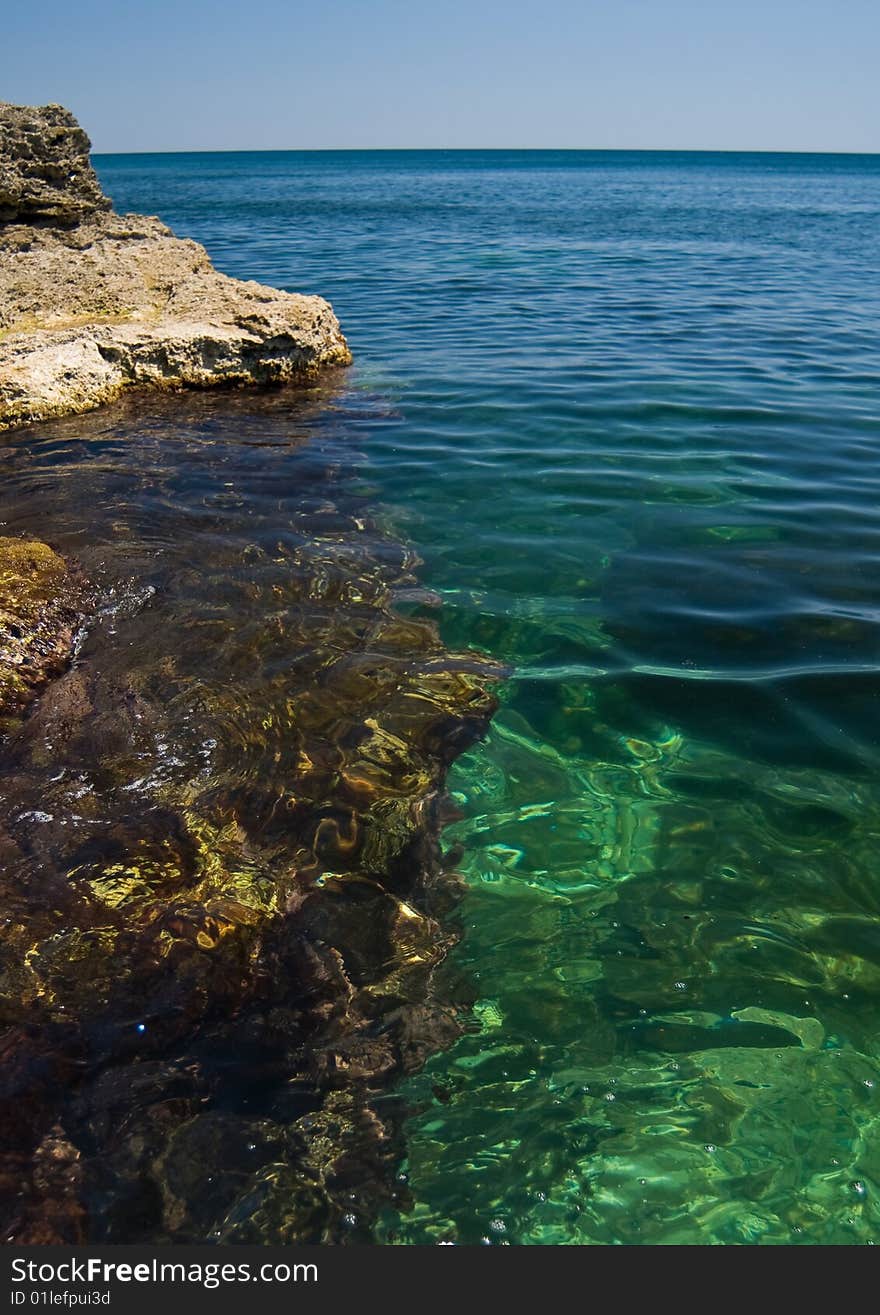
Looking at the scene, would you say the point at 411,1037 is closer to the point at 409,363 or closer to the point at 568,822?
the point at 568,822

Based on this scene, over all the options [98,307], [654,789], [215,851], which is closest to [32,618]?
[215,851]

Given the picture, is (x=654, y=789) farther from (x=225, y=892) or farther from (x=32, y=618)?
(x=32, y=618)

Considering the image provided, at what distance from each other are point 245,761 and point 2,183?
9850 millimetres

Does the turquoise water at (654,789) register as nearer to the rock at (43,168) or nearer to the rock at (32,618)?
the rock at (32,618)

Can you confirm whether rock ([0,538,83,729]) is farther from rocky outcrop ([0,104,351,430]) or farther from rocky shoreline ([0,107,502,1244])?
rocky outcrop ([0,104,351,430])

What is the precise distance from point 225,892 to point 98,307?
340 inches

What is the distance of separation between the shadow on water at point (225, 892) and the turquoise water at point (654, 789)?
20cm

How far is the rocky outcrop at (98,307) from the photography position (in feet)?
27.5

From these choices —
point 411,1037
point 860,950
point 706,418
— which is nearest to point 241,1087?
point 411,1037

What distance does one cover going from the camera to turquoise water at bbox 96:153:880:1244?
92.6 inches

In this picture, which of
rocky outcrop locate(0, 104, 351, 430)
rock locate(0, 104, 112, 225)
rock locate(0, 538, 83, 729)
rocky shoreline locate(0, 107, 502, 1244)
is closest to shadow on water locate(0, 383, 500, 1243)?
rocky shoreline locate(0, 107, 502, 1244)

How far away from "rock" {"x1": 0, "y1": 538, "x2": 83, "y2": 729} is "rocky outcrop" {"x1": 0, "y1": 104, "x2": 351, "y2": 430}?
12.9ft

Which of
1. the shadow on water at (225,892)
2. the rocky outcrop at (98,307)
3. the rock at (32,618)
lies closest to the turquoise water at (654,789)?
the shadow on water at (225,892)

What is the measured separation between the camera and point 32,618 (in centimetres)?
432
